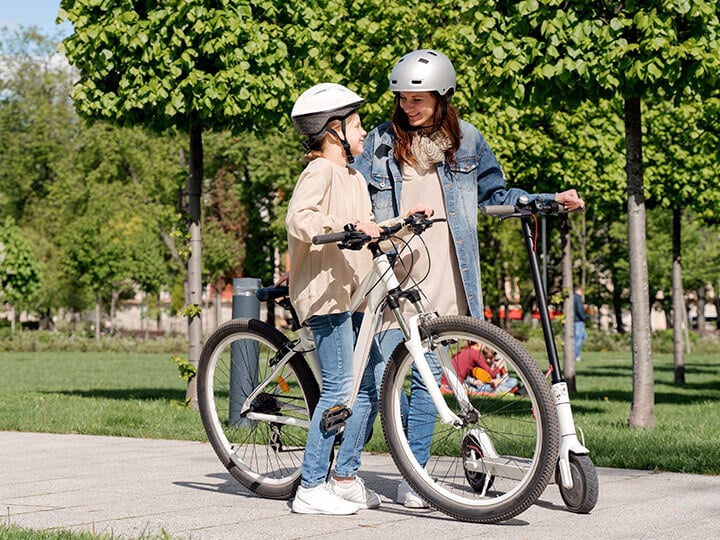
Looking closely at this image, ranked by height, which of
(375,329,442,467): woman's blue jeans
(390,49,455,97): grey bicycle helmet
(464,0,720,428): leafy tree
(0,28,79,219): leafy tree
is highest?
(0,28,79,219): leafy tree

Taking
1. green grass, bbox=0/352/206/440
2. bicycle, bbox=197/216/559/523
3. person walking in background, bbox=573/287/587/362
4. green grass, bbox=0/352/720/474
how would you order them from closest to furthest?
bicycle, bbox=197/216/559/523 → green grass, bbox=0/352/720/474 → green grass, bbox=0/352/206/440 → person walking in background, bbox=573/287/587/362

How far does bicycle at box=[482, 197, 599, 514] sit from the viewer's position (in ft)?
15.6

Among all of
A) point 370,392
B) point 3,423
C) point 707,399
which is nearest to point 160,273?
point 707,399

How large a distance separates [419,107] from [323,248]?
0.86 meters

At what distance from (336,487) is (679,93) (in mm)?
5040

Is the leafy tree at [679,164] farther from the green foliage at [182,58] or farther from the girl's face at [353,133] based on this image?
the girl's face at [353,133]

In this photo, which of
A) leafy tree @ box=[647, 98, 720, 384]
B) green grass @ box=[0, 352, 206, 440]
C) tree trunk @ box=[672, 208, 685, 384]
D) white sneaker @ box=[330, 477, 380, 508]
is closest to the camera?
white sneaker @ box=[330, 477, 380, 508]

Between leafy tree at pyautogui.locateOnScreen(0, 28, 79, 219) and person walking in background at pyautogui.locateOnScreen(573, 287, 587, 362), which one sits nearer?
person walking in background at pyautogui.locateOnScreen(573, 287, 587, 362)

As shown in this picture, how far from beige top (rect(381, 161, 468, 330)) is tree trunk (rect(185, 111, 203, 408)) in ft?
18.3

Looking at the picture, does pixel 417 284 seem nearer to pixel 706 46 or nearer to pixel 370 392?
pixel 370 392

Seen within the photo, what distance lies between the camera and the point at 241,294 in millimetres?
9297

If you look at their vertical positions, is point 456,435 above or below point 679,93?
below

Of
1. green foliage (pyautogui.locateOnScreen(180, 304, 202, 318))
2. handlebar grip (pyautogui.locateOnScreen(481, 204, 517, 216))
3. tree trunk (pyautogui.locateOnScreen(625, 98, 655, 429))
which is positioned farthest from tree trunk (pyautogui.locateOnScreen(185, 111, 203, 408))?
handlebar grip (pyautogui.locateOnScreen(481, 204, 517, 216))

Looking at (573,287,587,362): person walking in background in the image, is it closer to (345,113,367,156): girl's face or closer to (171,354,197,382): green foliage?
(171,354,197,382): green foliage
